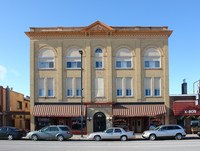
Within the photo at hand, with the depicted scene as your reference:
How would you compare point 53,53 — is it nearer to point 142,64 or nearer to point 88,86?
point 88,86

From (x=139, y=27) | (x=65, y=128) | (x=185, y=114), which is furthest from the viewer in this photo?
(x=139, y=27)

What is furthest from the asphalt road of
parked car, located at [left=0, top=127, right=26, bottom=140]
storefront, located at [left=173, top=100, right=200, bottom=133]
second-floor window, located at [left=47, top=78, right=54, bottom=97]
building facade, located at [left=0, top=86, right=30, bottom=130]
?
building facade, located at [left=0, top=86, right=30, bottom=130]

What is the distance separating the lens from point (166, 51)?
108ft

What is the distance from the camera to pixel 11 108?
38.6 metres

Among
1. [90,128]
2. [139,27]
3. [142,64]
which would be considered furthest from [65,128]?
[139,27]

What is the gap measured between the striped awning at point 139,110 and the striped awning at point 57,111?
4226mm

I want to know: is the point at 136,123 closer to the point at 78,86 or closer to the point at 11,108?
the point at 78,86

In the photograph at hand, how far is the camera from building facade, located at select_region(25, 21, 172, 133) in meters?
32.3

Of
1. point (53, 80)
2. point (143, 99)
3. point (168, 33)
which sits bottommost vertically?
point (143, 99)

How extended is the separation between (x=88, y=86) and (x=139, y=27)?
32.4ft

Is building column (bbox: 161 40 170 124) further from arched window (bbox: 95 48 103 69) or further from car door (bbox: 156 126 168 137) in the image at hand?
arched window (bbox: 95 48 103 69)

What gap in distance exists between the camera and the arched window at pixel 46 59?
33.2 m

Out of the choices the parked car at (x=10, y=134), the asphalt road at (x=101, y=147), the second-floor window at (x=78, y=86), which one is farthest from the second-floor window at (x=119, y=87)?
the parked car at (x=10, y=134)

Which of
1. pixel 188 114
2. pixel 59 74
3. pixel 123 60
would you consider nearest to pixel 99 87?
pixel 123 60
